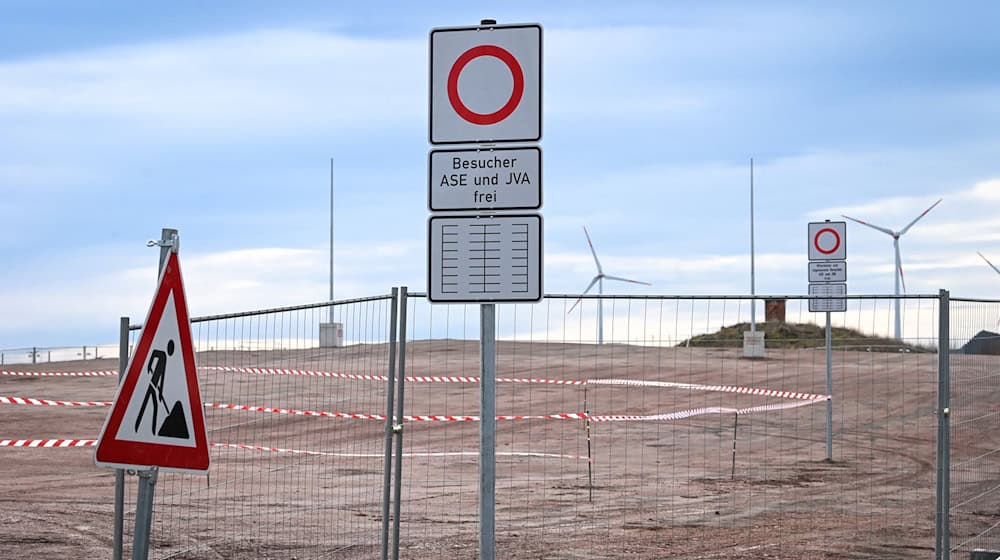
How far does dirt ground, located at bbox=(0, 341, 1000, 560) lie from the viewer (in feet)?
42.1

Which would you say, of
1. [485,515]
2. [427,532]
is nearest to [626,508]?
[427,532]

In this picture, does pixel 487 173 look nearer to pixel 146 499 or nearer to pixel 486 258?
pixel 486 258

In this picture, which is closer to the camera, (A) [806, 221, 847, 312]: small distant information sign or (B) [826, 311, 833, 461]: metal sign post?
(B) [826, 311, 833, 461]: metal sign post

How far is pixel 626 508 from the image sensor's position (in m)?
15.7

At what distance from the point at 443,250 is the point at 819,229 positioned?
15.3 meters

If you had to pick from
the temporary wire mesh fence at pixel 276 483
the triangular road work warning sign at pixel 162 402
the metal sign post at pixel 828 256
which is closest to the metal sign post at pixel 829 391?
the metal sign post at pixel 828 256

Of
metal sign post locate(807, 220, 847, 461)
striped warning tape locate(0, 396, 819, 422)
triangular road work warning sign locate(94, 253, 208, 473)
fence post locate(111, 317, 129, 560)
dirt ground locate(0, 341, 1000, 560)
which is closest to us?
triangular road work warning sign locate(94, 253, 208, 473)

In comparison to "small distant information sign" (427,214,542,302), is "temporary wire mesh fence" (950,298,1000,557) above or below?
below

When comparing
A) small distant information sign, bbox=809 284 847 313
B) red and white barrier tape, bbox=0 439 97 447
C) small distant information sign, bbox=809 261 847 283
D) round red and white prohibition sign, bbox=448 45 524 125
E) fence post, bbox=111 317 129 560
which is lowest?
red and white barrier tape, bbox=0 439 97 447

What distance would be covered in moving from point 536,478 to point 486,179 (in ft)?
44.1

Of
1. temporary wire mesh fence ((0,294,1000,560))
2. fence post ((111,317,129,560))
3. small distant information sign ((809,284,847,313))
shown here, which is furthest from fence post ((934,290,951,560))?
small distant information sign ((809,284,847,313))

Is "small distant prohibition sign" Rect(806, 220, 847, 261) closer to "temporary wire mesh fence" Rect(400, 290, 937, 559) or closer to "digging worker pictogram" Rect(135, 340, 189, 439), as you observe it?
"temporary wire mesh fence" Rect(400, 290, 937, 559)

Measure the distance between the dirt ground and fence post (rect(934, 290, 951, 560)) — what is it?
8.72ft

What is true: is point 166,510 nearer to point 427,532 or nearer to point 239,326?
point 427,532
